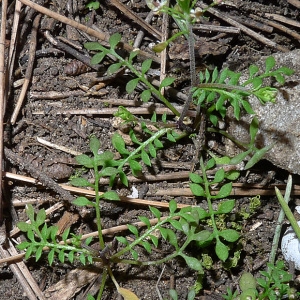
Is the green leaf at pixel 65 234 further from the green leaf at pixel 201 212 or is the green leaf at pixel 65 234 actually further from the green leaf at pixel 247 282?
the green leaf at pixel 247 282

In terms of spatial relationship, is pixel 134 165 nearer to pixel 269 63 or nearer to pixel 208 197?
pixel 208 197

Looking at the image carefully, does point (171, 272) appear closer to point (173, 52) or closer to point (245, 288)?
point (245, 288)

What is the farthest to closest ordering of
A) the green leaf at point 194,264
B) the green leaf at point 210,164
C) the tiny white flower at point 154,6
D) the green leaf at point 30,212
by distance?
the green leaf at point 210,164, the green leaf at point 30,212, the green leaf at point 194,264, the tiny white flower at point 154,6

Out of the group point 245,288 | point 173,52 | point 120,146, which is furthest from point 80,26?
point 245,288

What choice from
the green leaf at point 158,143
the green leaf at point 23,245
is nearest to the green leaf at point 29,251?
the green leaf at point 23,245

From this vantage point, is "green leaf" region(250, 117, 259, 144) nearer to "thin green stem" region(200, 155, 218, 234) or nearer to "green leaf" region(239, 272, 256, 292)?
"thin green stem" region(200, 155, 218, 234)

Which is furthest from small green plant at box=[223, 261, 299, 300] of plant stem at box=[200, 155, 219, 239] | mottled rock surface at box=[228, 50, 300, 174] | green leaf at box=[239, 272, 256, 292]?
mottled rock surface at box=[228, 50, 300, 174]
